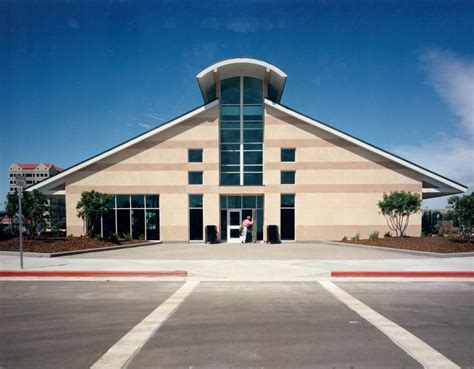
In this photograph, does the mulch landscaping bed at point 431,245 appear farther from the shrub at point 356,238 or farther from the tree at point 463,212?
the shrub at point 356,238

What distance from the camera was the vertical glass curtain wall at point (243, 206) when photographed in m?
20.7

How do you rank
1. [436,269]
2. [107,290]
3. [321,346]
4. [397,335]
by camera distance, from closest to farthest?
[321,346]
[397,335]
[107,290]
[436,269]

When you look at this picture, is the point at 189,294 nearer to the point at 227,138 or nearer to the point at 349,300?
the point at 349,300

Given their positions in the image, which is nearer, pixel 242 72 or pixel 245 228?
pixel 245 228

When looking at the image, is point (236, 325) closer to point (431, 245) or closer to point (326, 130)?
point (431, 245)

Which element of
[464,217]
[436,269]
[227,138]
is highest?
[227,138]

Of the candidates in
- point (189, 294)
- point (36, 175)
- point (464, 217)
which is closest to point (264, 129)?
point (464, 217)

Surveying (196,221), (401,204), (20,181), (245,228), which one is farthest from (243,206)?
(20,181)

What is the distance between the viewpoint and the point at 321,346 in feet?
15.1

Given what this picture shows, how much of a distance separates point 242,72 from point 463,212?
627 inches

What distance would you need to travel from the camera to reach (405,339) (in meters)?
4.86

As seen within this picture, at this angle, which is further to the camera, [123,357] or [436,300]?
[436,300]

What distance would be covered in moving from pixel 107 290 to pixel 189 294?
7.90 feet

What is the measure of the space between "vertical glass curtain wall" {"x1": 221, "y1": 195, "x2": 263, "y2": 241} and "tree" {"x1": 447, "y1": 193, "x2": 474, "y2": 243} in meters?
11.1
